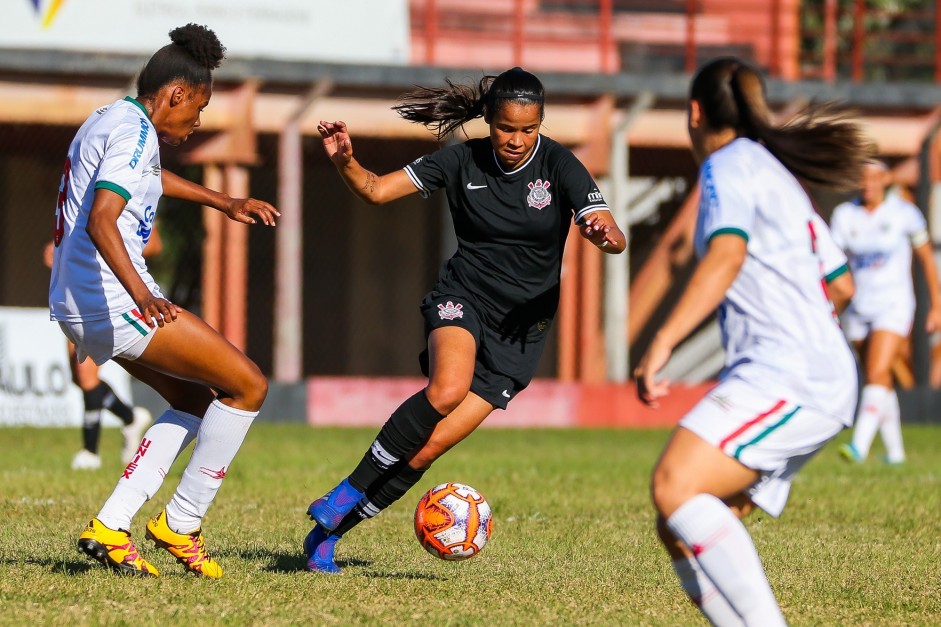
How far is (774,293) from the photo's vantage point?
4.23 m

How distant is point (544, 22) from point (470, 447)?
7340 mm

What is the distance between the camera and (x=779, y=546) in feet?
22.6

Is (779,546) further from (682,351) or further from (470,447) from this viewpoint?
(682,351)

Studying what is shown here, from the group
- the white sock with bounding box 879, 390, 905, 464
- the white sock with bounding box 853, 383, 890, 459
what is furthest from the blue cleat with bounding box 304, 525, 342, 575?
the white sock with bounding box 879, 390, 905, 464

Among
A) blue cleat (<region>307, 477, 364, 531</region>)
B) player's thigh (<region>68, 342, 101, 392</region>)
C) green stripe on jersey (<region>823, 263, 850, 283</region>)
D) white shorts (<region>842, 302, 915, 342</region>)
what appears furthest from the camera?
white shorts (<region>842, 302, 915, 342</region>)

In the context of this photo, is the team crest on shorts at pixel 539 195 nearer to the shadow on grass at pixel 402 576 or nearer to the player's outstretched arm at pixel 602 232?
the player's outstretched arm at pixel 602 232

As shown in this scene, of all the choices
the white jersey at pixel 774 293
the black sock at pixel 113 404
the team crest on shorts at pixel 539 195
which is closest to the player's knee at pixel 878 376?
the black sock at pixel 113 404

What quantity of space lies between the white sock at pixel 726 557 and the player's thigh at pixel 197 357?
2.11m

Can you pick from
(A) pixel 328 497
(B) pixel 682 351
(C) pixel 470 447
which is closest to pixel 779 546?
(A) pixel 328 497

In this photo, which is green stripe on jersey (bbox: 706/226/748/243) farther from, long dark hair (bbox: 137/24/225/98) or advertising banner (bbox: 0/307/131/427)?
advertising banner (bbox: 0/307/131/427)

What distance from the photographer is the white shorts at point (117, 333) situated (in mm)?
5445

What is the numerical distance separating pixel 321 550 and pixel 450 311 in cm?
107

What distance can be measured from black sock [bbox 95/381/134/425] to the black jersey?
486 centimetres

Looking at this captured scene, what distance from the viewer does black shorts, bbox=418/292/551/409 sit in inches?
238
